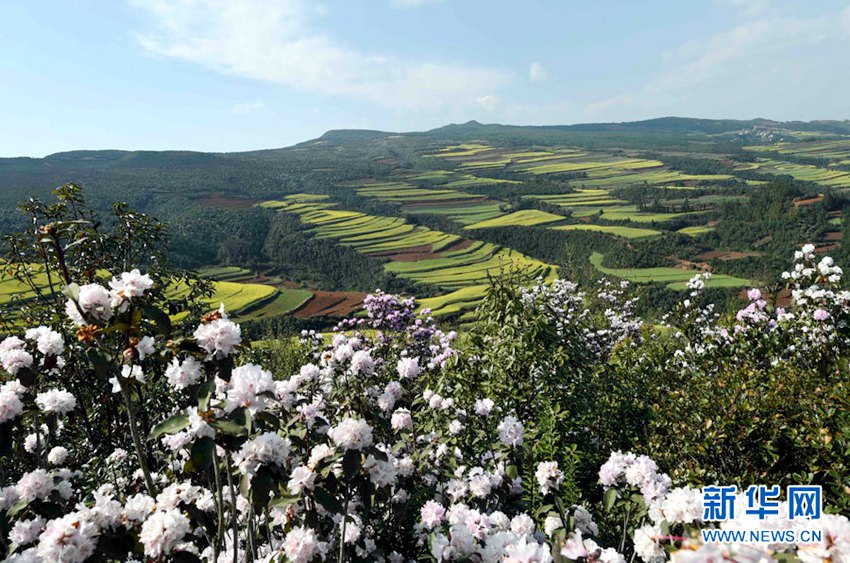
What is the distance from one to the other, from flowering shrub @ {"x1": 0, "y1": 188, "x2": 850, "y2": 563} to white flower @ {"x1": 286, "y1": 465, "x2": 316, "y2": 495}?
0.01 m

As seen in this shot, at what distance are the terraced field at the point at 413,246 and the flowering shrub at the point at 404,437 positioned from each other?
48064mm

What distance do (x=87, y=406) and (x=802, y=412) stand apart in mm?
8787

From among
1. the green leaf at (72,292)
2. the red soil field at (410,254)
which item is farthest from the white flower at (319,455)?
the red soil field at (410,254)

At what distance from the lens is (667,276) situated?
6297cm

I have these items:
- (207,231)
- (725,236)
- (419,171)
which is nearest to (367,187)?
(419,171)

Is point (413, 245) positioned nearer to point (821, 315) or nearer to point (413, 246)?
point (413, 246)

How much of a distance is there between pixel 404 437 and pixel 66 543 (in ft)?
8.11

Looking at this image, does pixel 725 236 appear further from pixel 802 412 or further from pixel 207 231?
pixel 207 231

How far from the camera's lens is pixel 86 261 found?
6457 millimetres

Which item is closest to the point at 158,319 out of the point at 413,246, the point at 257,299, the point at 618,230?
the point at 257,299

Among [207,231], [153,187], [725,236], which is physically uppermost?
[153,187]

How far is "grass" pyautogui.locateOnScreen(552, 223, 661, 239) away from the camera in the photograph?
8212 cm

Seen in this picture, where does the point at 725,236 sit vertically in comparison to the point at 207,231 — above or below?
below

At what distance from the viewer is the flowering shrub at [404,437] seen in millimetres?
2178
